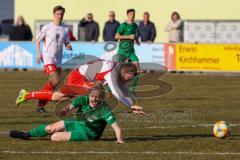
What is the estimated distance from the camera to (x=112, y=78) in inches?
493

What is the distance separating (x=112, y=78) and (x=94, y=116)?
0.64 m

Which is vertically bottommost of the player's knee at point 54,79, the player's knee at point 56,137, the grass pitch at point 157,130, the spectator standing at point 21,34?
the grass pitch at point 157,130

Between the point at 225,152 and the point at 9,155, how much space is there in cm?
293

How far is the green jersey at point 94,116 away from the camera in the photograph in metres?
12.3

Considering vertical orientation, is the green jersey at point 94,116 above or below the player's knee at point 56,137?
above

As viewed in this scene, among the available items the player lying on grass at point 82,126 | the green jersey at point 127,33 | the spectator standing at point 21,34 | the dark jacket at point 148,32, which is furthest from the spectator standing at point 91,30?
the player lying on grass at point 82,126

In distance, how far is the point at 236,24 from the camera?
40.9m

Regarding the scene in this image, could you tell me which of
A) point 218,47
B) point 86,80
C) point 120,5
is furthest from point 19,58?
point 86,80

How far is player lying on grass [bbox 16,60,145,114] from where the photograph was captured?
12.4 m

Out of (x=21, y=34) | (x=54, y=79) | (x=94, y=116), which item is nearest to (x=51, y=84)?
(x=54, y=79)

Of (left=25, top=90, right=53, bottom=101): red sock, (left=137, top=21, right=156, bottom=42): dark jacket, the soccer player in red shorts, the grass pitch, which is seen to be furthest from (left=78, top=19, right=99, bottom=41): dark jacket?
(left=25, top=90, right=53, bottom=101): red sock

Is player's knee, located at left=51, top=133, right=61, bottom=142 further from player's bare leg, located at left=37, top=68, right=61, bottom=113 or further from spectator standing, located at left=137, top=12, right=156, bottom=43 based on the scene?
spectator standing, located at left=137, top=12, right=156, bottom=43

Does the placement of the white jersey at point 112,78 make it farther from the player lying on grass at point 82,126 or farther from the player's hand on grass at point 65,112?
the player's hand on grass at point 65,112

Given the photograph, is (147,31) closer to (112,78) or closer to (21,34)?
(21,34)
